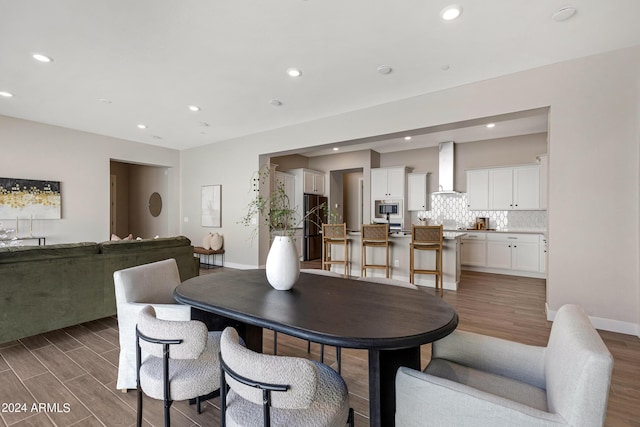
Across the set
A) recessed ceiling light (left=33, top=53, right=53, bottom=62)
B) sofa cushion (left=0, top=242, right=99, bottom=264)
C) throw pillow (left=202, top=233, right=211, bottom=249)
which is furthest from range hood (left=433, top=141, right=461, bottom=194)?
recessed ceiling light (left=33, top=53, right=53, bottom=62)

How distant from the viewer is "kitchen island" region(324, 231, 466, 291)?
15.0 ft

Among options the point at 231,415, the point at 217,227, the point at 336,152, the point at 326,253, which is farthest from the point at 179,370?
the point at 336,152

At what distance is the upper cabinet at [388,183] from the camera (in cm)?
698

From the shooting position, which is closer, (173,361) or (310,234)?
(173,361)

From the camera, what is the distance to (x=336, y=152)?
7664mm

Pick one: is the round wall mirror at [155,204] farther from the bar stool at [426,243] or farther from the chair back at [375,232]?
the bar stool at [426,243]

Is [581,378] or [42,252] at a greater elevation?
[42,252]

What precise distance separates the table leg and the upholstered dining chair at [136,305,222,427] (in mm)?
707

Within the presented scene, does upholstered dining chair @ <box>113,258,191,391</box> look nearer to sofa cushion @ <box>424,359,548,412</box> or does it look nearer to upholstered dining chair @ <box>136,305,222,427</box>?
upholstered dining chair @ <box>136,305,222,427</box>

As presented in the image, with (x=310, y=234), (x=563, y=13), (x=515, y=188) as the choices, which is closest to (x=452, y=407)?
(x=563, y=13)

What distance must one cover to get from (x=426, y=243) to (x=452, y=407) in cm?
354

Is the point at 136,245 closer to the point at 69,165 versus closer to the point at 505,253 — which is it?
the point at 69,165

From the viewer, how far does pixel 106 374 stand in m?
2.21

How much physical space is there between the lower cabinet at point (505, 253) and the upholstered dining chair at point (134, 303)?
5853mm
